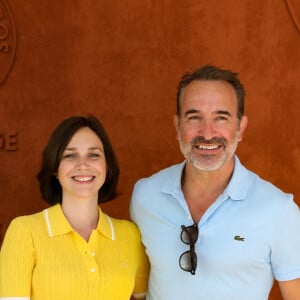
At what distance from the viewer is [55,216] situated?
2.12 metres

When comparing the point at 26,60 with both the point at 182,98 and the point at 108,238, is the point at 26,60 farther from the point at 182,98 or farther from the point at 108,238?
the point at 108,238

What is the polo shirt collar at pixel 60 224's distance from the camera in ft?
6.79

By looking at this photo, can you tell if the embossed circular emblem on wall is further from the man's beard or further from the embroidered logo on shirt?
the embroidered logo on shirt

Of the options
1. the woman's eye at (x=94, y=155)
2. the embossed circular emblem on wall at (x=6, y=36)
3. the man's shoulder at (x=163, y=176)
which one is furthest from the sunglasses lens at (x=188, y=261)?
the embossed circular emblem on wall at (x=6, y=36)

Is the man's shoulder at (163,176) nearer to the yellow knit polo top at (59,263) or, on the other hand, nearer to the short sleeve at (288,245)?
the yellow knit polo top at (59,263)

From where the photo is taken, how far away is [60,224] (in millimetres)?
2088

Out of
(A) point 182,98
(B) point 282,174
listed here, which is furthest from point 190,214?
(B) point 282,174

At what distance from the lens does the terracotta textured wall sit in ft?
10.4

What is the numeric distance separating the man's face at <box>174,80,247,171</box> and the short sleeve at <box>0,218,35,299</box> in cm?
72

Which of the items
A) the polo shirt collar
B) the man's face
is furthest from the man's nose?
the polo shirt collar

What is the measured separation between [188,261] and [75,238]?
0.44 meters

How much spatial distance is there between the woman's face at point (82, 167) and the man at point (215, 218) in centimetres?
29

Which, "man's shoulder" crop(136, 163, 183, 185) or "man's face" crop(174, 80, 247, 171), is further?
"man's shoulder" crop(136, 163, 183, 185)

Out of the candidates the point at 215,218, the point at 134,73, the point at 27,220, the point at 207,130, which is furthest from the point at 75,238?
the point at 134,73
